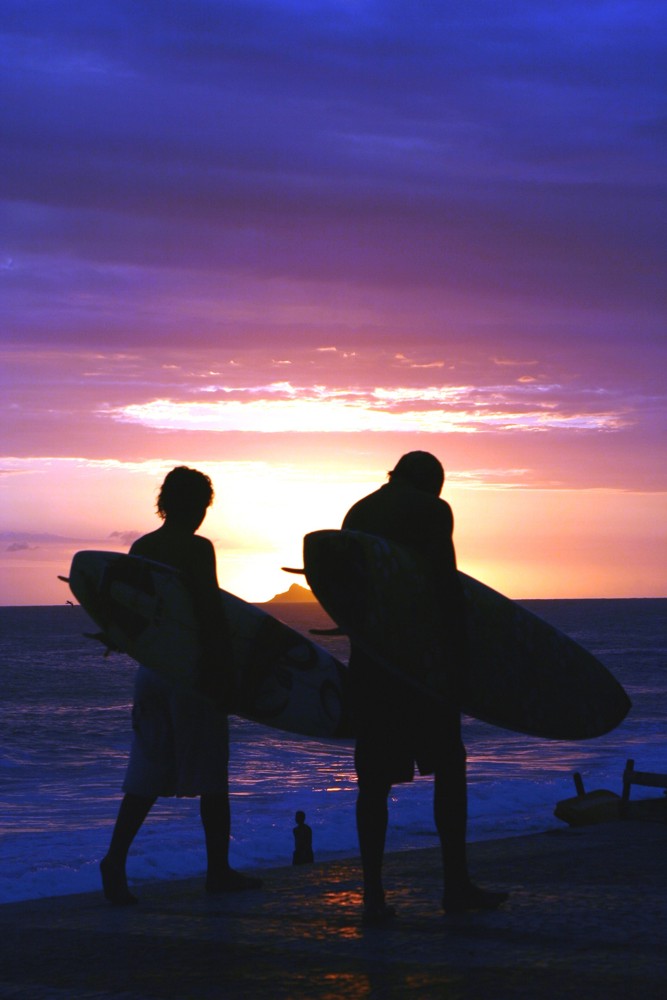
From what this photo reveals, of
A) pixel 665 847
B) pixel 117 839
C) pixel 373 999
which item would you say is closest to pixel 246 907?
pixel 117 839

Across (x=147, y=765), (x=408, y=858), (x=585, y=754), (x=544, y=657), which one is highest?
(x=544, y=657)

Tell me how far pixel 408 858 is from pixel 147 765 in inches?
69.0

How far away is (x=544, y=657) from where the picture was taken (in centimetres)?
592

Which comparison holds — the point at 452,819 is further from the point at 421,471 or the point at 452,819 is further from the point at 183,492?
the point at 183,492

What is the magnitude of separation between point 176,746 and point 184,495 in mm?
1064

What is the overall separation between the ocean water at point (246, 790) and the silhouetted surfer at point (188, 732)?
15.9ft

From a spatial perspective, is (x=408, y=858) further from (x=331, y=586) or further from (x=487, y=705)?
(x=331, y=586)

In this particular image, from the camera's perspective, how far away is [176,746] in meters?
5.08

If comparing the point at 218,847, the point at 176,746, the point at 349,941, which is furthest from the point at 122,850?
the point at 349,941

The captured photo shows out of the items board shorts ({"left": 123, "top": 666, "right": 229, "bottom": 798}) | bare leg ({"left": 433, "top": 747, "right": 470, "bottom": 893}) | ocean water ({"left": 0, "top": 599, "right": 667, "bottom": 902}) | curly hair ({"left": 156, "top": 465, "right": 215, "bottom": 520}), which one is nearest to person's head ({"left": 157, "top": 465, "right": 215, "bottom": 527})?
curly hair ({"left": 156, "top": 465, "right": 215, "bottom": 520})

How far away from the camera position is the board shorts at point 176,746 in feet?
16.6

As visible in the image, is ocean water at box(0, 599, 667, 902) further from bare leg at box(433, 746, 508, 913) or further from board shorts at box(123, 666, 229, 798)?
bare leg at box(433, 746, 508, 913)

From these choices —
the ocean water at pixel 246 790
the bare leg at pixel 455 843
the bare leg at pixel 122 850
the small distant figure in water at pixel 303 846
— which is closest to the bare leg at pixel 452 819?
the bare leg at pixel 455 843

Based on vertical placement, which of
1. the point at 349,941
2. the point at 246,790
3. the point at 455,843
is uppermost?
the point at 455,843
